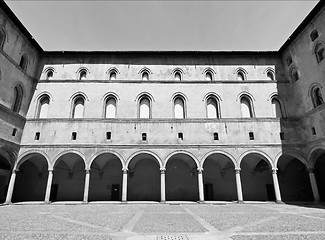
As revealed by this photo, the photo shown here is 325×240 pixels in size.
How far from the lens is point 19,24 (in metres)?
18.8

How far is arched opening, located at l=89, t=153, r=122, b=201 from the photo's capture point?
20797 mm

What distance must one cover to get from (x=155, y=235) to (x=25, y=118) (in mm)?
18779

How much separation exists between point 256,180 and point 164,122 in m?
11.7

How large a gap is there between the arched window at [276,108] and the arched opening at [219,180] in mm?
6887

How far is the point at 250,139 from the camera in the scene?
19.5 metres

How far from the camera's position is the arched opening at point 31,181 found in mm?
20625

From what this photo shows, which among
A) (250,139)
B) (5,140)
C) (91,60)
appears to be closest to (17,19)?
(91,60)

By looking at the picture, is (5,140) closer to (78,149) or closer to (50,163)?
(50,163)

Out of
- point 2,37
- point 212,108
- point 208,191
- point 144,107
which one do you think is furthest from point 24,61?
point 208,191

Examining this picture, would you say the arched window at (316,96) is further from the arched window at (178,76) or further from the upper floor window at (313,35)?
the arched window at (178,76)

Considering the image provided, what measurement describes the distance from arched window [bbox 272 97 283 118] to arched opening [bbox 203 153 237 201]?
6887mm

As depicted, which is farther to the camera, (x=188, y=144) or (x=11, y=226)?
(x=188, y=144)

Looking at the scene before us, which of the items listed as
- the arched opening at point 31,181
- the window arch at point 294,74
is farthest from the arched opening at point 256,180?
the arched opening at point 31,181

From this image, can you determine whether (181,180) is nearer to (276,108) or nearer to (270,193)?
(270,193)
